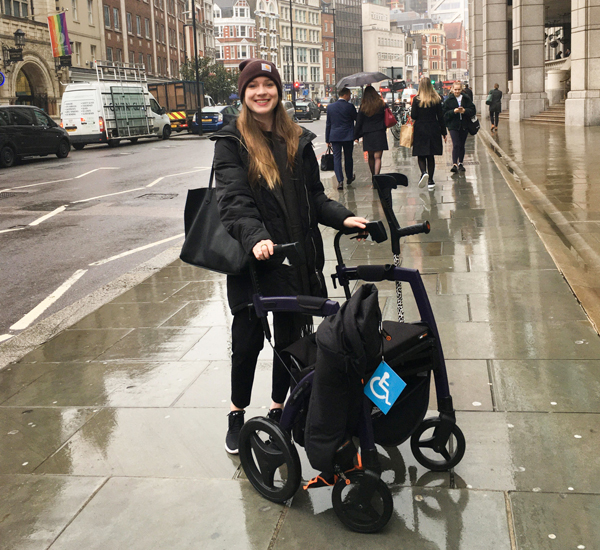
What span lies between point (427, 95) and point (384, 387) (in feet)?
34.0

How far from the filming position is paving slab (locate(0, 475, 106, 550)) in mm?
2773

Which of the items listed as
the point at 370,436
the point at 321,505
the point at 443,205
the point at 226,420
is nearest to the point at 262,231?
the point at 370,436

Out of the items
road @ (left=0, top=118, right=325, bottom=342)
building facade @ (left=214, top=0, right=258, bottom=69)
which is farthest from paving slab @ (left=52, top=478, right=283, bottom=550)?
building facade @ (left=214, top=0, right=258, bottom=69)

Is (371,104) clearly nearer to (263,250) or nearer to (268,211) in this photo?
(268,211)

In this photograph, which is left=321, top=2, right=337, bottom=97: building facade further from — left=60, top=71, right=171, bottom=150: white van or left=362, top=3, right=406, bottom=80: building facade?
left=60, top=71, right=171, bottom=150: white van

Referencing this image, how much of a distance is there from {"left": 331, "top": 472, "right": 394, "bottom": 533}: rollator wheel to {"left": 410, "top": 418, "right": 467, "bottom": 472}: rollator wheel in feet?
1.34

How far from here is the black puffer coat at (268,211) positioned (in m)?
2.98

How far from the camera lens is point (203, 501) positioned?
2965 mm

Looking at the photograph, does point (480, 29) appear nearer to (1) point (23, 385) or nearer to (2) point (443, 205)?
(2) point (443, 205)

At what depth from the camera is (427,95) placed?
40.0 feet

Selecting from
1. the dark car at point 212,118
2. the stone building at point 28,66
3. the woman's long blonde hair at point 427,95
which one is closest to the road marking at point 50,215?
the woman's long blonde hair at point 427,95

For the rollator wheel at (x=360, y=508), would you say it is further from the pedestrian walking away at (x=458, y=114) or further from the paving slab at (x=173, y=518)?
the pedestrian walking away at (x=458, y=114)

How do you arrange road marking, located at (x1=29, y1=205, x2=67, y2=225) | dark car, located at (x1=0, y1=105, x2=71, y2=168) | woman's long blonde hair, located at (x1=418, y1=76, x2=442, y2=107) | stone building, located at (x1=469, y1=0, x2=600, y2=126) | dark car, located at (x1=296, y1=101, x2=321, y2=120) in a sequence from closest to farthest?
Answer: road marking, located at (x1=29, y1=205, x2=67, y2=225) → woman's long blonde hair, located at (x1=418, y1=76, x2=442, y2=107) → dark car, located at (x1=0, y1=105, x2=71, y2=168) → stone building, located at (x1=469, y1=0, x2=600, y2=126) → dark car, located at (x1=296, y1=101, x2=321, y2=120)

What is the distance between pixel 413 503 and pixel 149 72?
208 ft
